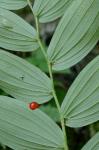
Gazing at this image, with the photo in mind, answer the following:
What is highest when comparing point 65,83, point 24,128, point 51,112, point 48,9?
point 48,9

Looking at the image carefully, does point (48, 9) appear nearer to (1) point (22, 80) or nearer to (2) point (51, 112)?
(1) point (22, 80)

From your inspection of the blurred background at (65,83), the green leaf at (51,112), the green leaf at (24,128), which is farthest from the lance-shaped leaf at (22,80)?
the green leaf at (51,112)

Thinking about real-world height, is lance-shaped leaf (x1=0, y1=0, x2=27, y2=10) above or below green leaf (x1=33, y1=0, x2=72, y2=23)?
below

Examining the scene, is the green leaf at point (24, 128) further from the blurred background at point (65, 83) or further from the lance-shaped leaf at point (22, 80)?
the blurred background at point (65, 83)

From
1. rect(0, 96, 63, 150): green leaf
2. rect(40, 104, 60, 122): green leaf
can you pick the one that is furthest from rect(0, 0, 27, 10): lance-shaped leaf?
rect(40, 104, 60, 122): green leaf

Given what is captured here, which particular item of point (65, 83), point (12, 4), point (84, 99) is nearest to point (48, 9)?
point (12, 4)

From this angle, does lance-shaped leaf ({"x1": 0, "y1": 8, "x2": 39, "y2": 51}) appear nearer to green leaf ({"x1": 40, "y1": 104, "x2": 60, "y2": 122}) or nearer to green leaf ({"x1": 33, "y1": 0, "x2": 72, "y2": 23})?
green leaf ({"x1": 33, "y1": 0, "x2": 72, "y2": 23})
